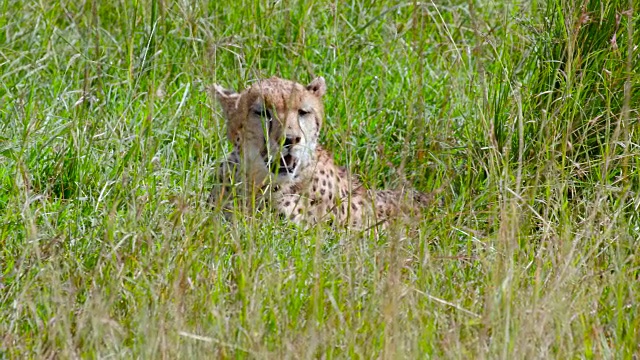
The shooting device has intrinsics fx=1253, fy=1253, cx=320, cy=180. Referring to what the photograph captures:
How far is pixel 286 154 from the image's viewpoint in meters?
4.51

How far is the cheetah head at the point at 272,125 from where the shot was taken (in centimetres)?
449

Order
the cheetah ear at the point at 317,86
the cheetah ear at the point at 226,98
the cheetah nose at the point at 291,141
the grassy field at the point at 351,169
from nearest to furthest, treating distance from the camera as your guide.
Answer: the grassy field at the point at 351,169 < the cheetah nose at the point at 291,141 < the cheetah ear at the point at 226,98 < the cheetah ear at the point at 317,86

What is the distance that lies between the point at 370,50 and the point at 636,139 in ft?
4.88

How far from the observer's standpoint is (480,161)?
432cm

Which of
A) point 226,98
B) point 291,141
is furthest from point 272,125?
point 226,98

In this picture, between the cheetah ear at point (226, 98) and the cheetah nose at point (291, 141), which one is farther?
the cheetah ear at point (226, 98)

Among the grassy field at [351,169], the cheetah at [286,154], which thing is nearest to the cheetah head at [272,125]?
the cheetah at [286,154]

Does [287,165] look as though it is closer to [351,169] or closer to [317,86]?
[351,169]

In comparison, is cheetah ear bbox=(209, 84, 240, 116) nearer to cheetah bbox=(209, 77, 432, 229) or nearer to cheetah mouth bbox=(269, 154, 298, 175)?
cheetah bbox=(209, 77, 432, 229)

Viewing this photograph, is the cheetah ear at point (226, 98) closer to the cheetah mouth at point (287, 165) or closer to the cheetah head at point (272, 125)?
the cheetah head at point (272, 125)

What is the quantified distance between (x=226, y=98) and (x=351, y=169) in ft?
1.76

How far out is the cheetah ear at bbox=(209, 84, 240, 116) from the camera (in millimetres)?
4637

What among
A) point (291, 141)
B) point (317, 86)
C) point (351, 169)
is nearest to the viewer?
point (291, 141)

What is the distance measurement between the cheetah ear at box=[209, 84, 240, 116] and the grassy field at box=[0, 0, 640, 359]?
165mm
